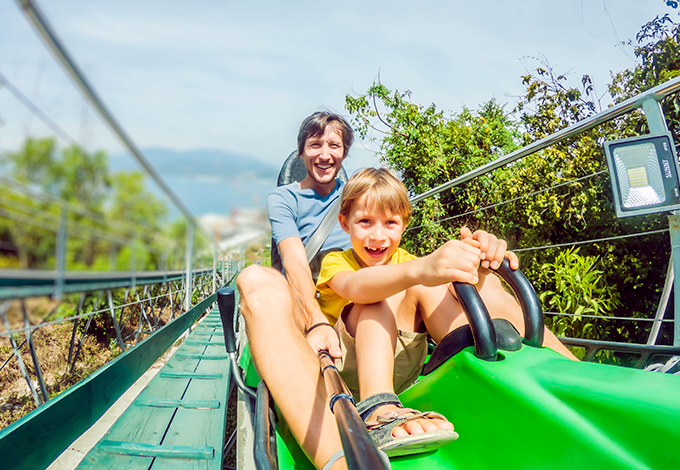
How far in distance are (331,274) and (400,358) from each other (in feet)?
1.02

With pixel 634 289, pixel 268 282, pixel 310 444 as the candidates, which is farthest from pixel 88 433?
pixel 634 289

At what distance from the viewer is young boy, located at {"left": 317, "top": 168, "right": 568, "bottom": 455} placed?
2.58ft

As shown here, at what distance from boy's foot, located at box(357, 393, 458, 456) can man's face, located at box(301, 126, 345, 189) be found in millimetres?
1147

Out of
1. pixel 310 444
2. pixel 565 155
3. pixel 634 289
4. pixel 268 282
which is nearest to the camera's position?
pixel 310 444

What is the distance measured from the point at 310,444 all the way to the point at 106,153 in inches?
25.0

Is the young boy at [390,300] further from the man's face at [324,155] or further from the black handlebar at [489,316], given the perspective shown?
the man's face at [324,155]

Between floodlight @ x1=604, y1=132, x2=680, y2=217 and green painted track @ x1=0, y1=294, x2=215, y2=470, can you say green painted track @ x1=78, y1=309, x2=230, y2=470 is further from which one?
floodlight @ x1=604, y1=132, x2=680, y2=217

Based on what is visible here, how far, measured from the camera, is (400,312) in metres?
1.11

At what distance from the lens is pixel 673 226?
43.3 inches

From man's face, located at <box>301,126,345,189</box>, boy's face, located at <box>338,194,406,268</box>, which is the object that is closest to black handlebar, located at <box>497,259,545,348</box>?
boy's face, located at <box>338,194,406,268</box>

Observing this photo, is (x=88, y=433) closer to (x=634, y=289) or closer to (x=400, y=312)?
(x=400, y=312)

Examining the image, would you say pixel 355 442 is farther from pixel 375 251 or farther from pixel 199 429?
pixel 199 429

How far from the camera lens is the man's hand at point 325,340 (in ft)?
3.39

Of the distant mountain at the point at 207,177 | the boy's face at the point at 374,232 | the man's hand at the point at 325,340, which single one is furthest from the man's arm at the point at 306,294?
the distant mountain at the point at 207,177
